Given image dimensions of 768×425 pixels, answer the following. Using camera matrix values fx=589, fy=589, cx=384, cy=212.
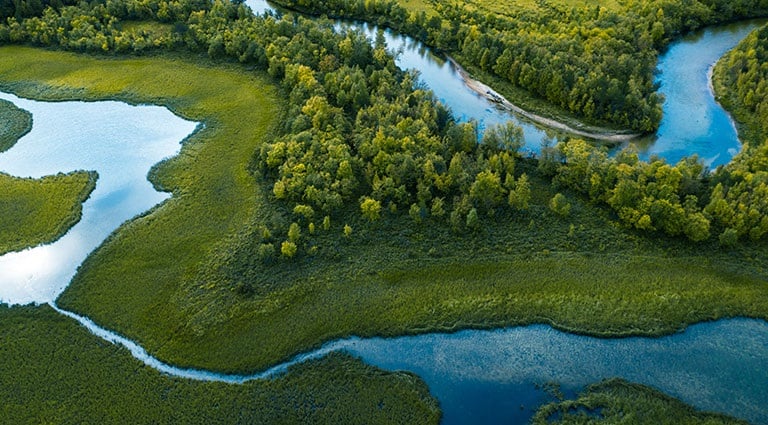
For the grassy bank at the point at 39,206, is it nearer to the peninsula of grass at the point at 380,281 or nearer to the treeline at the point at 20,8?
the peninsula of grass at the point at 380,281

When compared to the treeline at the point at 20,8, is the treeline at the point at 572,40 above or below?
above

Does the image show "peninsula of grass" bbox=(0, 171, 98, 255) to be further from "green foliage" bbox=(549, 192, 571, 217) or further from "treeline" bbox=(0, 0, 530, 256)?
"green foliage" bbox=(549, 192, 571, 217)

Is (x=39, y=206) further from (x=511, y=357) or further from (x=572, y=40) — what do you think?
(x=572, y=40)

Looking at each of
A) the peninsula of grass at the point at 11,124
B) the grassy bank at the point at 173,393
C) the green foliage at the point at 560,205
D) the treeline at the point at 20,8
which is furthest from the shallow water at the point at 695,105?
the treeline at the point at 20,8

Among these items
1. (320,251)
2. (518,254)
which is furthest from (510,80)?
(320,251)

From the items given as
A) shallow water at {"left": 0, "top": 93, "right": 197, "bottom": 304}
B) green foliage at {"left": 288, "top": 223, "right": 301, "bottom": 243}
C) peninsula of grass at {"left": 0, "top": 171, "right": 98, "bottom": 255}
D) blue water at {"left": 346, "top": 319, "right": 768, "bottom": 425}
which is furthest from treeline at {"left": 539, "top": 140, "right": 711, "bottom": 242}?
peninsula of grass at {"left": 0, "top": 171, "right": 98, "bottom": 255}

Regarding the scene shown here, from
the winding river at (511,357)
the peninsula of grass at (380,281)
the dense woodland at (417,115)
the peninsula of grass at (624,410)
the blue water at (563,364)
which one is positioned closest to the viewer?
the peninsula of grass at (624,410)

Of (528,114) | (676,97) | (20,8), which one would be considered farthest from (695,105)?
(20,8)

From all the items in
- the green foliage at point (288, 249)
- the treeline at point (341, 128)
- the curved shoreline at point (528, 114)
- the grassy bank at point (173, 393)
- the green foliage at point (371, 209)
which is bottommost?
the grassy bank at point (173, 393)
